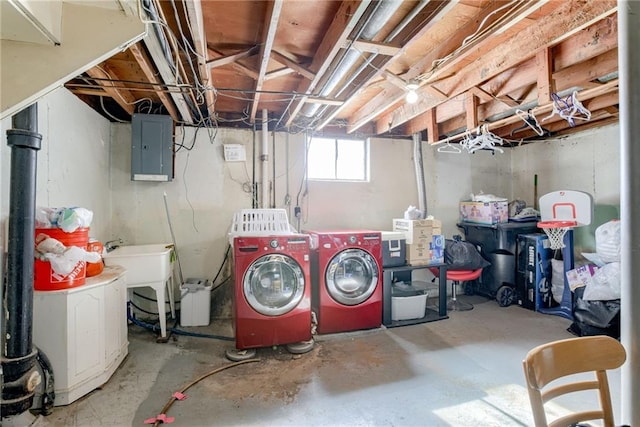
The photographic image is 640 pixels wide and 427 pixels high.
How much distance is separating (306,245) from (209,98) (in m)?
1.58

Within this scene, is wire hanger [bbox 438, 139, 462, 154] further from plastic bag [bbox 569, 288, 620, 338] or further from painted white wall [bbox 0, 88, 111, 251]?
painted white wall [bbox 0, 88, 111, 251]

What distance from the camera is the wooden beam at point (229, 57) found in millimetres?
2104

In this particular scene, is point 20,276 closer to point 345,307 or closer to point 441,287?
point 345,307

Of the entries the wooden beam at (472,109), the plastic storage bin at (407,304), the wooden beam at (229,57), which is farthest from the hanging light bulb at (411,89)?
the plastic storage bin at (407,304)

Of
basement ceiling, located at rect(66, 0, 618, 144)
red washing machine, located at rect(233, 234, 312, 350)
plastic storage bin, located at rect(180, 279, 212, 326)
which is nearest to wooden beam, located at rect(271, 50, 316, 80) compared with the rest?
basement ceiling, located at rect(66, 0, 618, 144)

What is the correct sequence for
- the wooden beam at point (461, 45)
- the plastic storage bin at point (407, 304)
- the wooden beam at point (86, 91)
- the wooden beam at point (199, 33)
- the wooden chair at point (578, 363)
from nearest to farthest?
the wooden chair at point (578, 363) < the wooden beam at point (199, 33) < the wooden beam at point (461, 45) < the wooden beam at point (86, 91) < the plastic storage bin at point (407, 304)

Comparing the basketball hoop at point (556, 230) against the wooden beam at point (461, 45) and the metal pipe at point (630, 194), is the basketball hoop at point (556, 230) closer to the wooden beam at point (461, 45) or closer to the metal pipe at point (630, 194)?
the wooden beam at point (461, 45)

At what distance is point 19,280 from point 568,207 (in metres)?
5.20

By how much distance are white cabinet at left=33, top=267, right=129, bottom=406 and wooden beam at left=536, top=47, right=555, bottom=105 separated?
3.50 m

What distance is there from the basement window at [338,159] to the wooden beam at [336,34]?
167cm

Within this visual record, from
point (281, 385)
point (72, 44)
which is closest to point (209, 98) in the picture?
point (72, 44)

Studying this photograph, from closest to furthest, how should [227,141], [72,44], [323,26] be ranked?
[72,44], [323,26], [227,141]

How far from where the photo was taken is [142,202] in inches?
134

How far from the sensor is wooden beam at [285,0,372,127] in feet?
5.04
